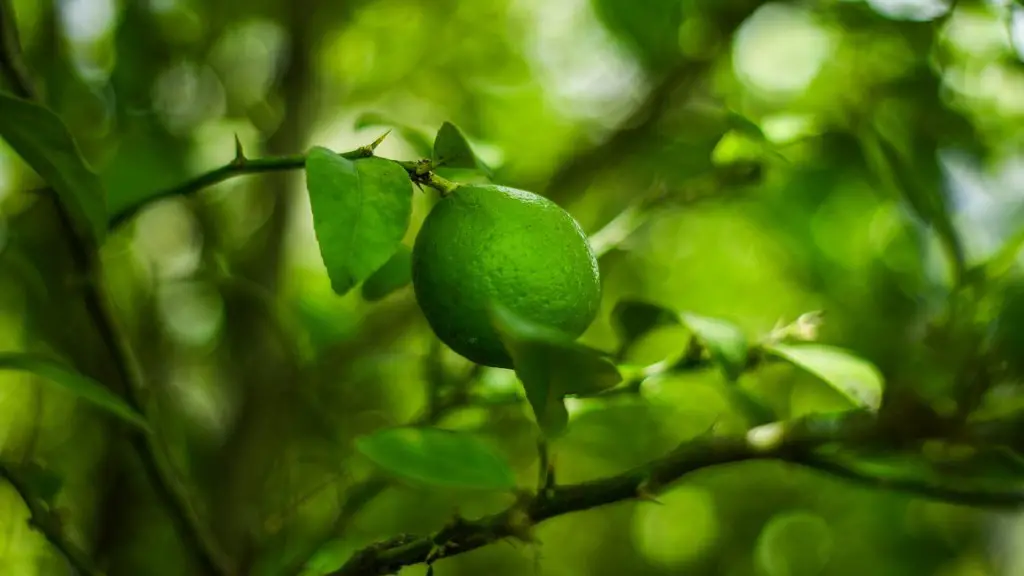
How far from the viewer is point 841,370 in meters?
0.56

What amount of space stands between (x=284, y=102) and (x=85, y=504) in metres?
0.63

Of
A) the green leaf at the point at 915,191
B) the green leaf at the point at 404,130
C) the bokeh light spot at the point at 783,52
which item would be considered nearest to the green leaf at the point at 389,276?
the green leaf at the point at 404,130

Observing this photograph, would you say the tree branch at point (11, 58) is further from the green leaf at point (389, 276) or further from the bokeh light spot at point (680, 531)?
the bokeh light spot at point (680, 531)

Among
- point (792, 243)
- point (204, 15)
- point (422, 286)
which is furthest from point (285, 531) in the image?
point (204, 15)

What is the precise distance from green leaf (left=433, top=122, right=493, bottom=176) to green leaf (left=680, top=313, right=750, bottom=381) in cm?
18

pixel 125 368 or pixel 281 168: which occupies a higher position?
pixel 281 168

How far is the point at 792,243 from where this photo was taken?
1.06 meters

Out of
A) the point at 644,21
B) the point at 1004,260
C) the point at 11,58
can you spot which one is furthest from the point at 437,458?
the point at 644,21

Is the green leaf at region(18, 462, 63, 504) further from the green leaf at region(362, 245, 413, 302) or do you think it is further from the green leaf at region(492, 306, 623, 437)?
the green leaf at region(492, 306, 623, 437)

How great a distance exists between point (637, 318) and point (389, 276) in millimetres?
171

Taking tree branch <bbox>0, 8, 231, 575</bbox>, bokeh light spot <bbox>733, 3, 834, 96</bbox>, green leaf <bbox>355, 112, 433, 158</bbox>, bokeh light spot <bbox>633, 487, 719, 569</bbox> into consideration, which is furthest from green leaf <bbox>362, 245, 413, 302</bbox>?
bokeh light spot <bbox>633, 487, 719, 569</bbox>

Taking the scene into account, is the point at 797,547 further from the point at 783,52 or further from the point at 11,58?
the point at 11,58

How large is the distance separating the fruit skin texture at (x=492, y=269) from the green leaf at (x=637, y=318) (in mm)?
161

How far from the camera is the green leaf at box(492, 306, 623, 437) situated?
345 mm
